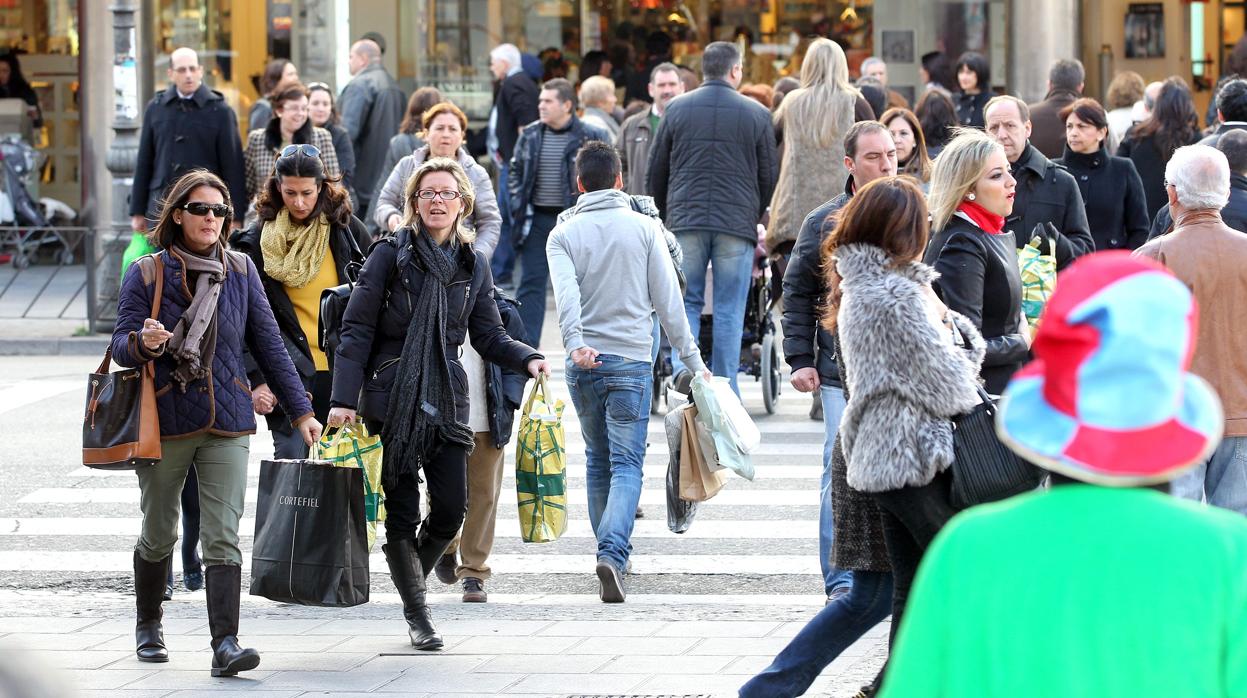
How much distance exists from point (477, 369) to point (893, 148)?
6.00 ft

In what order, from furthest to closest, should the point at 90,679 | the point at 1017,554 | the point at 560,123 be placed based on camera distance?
1. the point at 560,123
2. the point at 90,679
3. the point at 1017,554

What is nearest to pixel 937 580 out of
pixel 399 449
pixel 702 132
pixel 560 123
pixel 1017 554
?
pixel 1017 554

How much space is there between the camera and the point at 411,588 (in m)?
6.55

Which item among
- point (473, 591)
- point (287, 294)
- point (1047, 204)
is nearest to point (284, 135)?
point (287, 294)

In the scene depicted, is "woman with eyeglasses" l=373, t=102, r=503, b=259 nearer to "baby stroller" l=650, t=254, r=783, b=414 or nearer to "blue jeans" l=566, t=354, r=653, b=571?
"baby stroller" l=650, t=254, r=783, b=414

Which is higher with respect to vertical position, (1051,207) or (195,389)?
(1051,207)

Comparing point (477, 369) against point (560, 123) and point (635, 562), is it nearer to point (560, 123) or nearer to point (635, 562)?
point (635, 562)

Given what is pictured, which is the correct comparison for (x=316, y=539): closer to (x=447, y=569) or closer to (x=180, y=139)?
(x=447, y=569)

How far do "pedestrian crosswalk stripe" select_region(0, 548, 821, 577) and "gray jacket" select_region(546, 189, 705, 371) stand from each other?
3.43 feet

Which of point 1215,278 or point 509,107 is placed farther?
point 509,107

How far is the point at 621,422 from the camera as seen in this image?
7.48 metres

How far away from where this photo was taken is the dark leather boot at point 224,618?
6.15 m

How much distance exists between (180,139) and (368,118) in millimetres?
Result: 2656

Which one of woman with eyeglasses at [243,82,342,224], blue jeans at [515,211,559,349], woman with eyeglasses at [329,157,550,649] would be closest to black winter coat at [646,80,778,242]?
blue jeans at [515,211,559,349]
